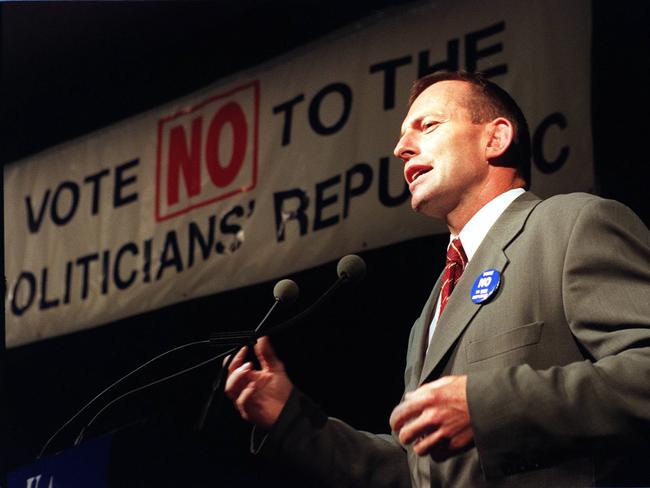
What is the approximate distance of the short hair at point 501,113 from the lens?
1994 millimetres

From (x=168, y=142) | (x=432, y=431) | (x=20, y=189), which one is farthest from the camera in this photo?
(x=20, y=189)

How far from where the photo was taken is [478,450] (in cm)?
142

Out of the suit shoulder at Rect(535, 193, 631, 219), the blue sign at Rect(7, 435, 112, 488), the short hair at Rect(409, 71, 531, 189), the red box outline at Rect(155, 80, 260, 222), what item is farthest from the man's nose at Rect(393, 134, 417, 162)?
the red box outline at Rect(155, 80, 260, 222)

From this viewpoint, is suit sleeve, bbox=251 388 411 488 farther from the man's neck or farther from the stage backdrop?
the stage backdrop

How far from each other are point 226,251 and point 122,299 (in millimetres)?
434

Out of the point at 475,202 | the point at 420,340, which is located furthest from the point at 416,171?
the point at 420,340

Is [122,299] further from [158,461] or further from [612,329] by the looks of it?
[612,329]

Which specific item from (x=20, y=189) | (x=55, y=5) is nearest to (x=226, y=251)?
(x=20, y=189)

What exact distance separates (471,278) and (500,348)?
0.16 meters

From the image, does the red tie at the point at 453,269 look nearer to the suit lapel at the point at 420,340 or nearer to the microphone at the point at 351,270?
the suit lapel at the point at 420,340

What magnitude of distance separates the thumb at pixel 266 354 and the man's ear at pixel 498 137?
627mm

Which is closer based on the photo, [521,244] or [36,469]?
[521,244]

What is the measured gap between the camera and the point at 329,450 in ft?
5.84

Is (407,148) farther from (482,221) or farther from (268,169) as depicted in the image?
(268,169)
